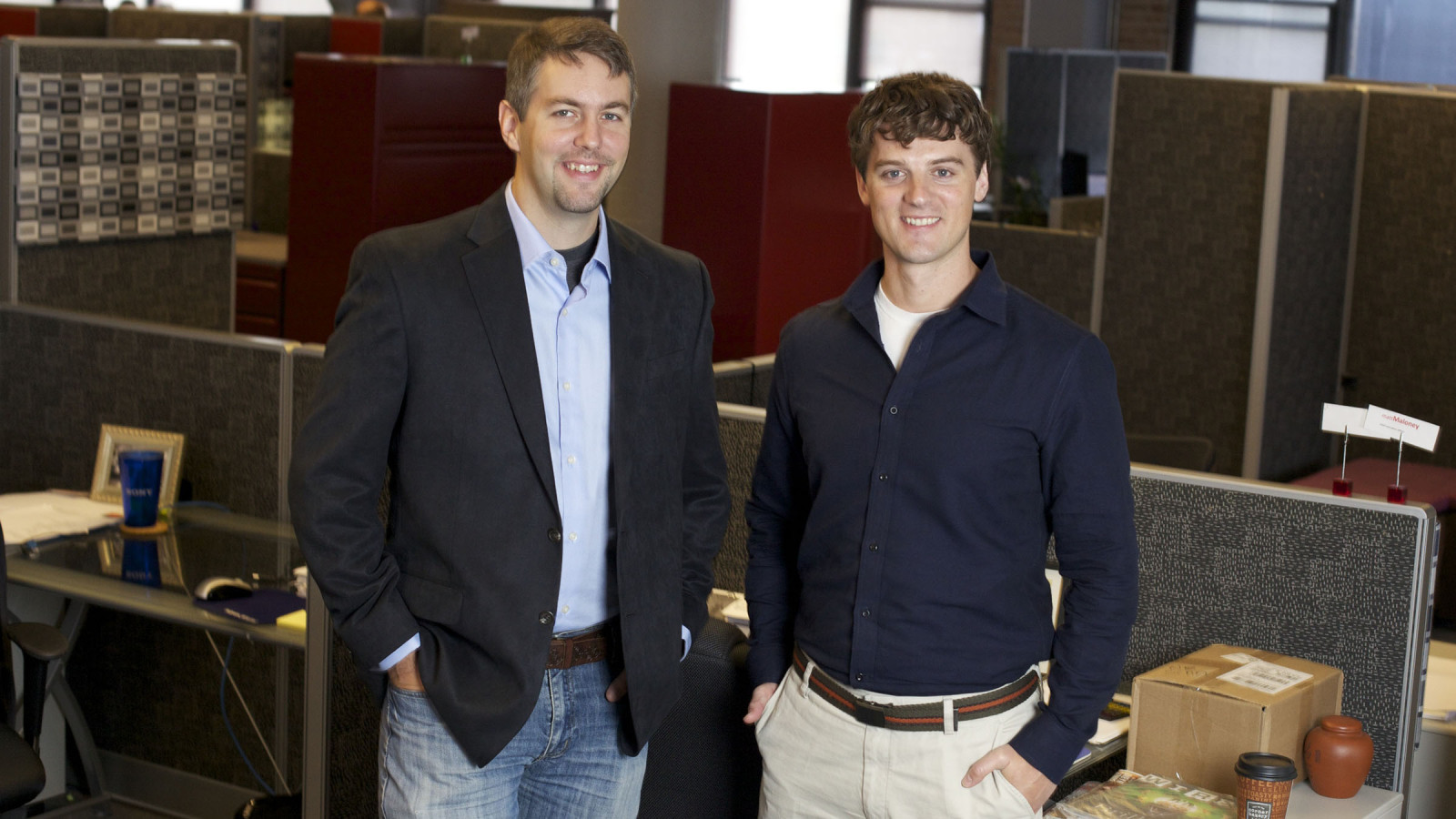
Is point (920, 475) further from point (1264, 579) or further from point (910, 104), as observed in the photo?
point (1264, 579)

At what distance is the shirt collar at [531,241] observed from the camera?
1438 millimetres

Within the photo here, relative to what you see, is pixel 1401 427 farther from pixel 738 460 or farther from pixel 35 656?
pixel 35 656

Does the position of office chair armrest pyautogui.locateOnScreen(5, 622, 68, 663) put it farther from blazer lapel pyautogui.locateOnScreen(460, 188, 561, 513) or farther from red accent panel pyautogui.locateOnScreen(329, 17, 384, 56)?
red accent panel pyautogui.locateOnScreen(329, 17, 384, 56)

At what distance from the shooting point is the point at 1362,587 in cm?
178

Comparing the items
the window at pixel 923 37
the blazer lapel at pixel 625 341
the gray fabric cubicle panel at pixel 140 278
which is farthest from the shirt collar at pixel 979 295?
the window at pixel 923 37

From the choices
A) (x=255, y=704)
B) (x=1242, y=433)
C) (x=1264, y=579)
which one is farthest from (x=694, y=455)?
(x=1242, y=433)

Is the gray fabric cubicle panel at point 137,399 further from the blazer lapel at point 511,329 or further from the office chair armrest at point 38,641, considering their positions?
the blazer lapel at point 511,329

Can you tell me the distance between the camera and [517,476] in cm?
139

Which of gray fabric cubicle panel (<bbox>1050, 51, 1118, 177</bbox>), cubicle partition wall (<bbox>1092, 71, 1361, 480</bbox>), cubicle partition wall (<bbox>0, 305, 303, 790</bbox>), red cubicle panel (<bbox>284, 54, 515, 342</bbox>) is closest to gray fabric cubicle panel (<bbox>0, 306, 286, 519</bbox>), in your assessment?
cubicle partition wall (<bbox>0, 305, 303, 790</bbox>)

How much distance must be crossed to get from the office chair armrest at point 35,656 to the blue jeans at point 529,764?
829 millimetres

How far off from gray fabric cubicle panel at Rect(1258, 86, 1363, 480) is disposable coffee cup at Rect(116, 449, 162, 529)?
285 centimetres

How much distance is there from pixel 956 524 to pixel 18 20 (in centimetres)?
593

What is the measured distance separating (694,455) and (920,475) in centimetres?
30

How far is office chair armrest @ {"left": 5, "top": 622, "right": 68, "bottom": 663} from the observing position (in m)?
2.07
